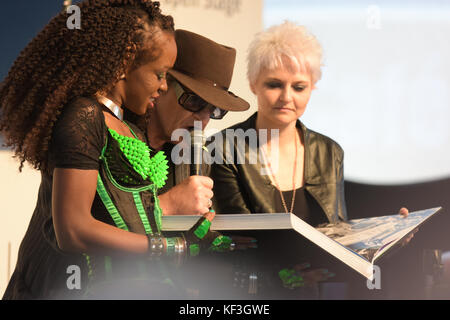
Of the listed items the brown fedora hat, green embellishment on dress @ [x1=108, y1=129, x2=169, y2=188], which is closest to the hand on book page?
green embellishment on dress @ [x1=108, y1=129, x2=169, y2=188]

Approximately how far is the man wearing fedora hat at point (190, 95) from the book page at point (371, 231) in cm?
59

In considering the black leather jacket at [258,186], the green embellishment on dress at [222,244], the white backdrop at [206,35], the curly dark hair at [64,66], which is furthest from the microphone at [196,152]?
the white backdrop at [206,35]

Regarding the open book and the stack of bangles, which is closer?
the stack of bangles

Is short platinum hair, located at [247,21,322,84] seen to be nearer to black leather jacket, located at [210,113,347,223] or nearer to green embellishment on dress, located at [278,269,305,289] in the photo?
black leather jacket, located at [210,113,347,223]

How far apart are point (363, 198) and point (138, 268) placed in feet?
8.13

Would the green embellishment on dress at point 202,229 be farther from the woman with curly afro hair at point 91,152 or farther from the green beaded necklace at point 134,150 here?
the green beaded necklace at point 134,150

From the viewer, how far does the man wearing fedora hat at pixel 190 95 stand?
216cm

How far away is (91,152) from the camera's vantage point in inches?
54.9

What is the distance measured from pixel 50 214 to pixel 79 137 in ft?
0.82

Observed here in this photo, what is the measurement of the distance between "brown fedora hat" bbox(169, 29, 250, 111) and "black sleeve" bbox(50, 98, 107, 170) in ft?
2.53

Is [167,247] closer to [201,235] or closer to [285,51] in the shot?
[201,235]

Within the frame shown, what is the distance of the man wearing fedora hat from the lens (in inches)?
85.2

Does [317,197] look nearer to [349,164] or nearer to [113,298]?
[349,164]

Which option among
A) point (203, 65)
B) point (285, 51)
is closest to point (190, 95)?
point (203, 65)
